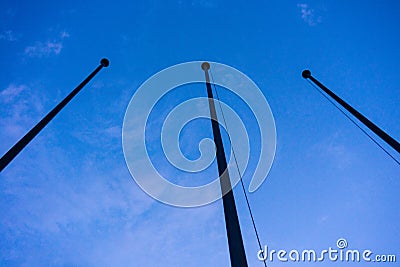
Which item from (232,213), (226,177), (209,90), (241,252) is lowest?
(241,252)

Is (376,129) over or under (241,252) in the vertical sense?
over

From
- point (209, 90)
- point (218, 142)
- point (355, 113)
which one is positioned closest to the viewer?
point (218, 142)

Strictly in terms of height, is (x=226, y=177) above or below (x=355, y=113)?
below

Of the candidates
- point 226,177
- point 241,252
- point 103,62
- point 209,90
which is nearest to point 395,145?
point 226,177

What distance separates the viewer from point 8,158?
7.73 m

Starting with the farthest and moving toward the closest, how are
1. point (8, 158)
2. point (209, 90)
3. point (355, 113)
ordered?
point (209, 90)
point (355, 113)
point (8, 158)

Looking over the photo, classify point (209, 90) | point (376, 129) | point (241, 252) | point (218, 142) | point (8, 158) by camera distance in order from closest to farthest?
1. point (241, 252)
2. point (8, 158)
3. point (218, 142)
4. point (376, 129)
5. point (209, 90)

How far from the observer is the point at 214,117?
36.6 feet

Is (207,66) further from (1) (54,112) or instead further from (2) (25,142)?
(2) (25,142)

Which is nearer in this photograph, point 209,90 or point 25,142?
point 25,142

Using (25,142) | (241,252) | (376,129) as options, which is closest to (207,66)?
(376,129)

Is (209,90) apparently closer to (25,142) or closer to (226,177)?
(226,177)

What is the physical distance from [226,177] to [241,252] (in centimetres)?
253

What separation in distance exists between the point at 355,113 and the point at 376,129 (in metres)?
2.07
